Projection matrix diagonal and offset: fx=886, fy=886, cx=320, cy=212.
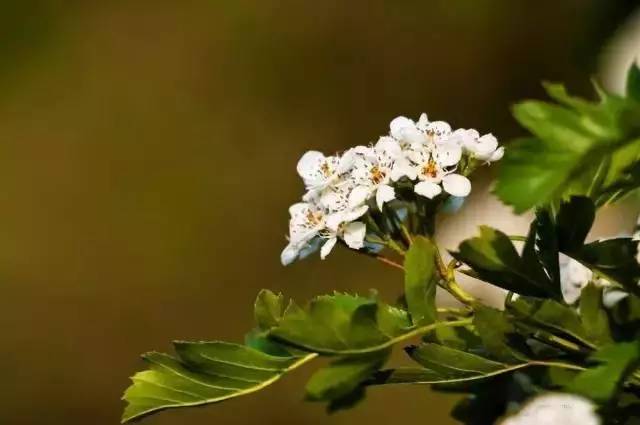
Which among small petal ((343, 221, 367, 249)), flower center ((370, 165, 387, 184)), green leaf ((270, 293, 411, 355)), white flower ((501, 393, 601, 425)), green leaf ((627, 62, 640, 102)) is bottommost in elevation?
white flower ((501, 393, 601, 425))

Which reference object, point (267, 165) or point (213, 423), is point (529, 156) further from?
point (267, 165)

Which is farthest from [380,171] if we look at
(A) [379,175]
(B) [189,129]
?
(B) [189,129]

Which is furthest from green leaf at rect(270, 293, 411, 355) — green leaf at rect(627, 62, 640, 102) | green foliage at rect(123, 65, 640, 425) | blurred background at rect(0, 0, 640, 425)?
blurred background at rect(0, 0, 640, 425)

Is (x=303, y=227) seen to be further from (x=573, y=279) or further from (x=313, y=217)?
(x=573, y=279)

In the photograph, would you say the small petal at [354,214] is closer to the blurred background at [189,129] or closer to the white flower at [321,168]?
the white flower at [321,168]

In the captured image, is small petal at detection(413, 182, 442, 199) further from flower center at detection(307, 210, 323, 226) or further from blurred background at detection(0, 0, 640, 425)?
blurred background at detection(0, 0, 640, 425)

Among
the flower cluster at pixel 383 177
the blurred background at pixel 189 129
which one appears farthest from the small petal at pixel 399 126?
the blurred background at pixel 189 129
